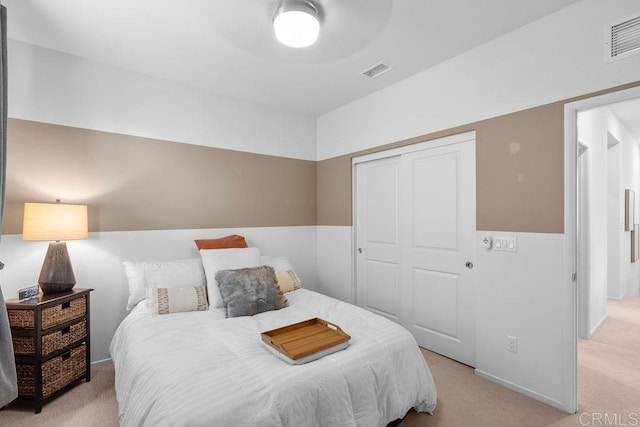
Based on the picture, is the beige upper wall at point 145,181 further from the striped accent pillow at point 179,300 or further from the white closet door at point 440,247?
the white closet door at point 440,247

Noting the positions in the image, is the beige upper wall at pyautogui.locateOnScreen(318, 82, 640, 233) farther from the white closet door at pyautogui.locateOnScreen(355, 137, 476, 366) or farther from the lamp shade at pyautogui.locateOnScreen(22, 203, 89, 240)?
the lamp shade at pyautogui.locateOnScreen(22, 203, 89, 240)

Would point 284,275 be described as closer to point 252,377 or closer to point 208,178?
point 208,178

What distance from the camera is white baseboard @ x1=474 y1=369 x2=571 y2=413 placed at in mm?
2013

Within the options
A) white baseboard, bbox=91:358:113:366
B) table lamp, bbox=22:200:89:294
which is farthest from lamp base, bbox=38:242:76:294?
white baseboard, bbox=91:358:113:366

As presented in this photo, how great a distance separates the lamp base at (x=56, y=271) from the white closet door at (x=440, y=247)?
9.56 feet

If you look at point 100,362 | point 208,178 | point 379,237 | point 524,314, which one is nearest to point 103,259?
point 100,362

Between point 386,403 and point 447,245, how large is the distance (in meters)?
1.55

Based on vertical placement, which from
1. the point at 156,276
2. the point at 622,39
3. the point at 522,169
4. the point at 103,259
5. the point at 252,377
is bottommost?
the point at 252,377

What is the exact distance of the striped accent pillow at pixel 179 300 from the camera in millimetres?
2281

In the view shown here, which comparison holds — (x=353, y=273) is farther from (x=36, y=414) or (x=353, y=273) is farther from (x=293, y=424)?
(x=36, y=414)

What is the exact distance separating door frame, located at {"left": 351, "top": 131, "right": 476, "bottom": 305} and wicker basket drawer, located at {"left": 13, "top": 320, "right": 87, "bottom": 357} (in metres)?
2.64

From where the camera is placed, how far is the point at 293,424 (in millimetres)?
1301

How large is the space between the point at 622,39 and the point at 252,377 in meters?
2.82

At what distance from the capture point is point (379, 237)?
3395mm
